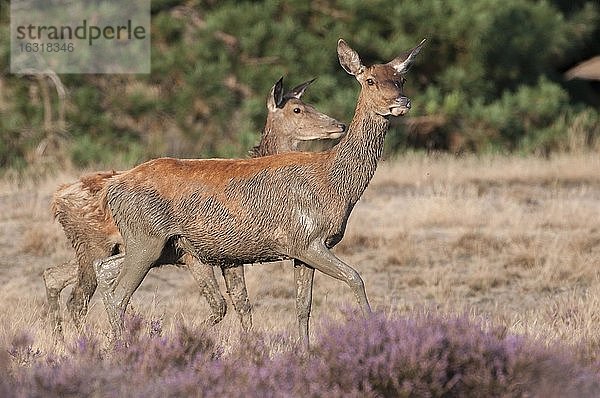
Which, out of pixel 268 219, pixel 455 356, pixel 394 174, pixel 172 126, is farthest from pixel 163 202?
pixel 172 126

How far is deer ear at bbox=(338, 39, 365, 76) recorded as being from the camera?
31.2 feet

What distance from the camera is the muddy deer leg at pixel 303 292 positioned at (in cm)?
938

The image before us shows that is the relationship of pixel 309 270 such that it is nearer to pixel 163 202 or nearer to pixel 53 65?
pixel 163 202

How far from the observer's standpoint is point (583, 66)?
107 ft

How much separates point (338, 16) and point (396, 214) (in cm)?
689

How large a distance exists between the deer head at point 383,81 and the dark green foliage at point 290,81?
10983 millimetres

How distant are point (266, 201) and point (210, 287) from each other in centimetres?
120

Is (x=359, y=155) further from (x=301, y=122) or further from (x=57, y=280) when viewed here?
(x=57, y=280)

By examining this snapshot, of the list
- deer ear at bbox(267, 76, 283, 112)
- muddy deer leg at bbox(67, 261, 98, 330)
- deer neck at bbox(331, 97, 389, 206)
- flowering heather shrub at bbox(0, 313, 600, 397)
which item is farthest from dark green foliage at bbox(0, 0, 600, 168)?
flowering heather shrub at bbox(0, 313, 600, 397)

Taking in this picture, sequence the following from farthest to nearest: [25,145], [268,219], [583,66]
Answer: [583,66], [25,145], [268,219]

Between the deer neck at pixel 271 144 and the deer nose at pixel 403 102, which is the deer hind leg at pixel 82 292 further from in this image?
the deer nose at pixel 403 102

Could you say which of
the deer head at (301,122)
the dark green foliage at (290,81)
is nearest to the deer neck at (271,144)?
the deer head at (301,122)

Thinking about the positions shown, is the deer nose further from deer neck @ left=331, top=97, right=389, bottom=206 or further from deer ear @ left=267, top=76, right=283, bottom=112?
deer ear @ left=267, top=76, right=283, bottom=112

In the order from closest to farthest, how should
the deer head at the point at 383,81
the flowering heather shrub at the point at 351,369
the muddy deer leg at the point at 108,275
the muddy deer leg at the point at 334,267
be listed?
the flowering heather shrub at the point at 351,369 → the muddy deer leg at the point at 334,267 → the deer head at the point at 383,81 → the muddy deer leg at the point at 108,275
